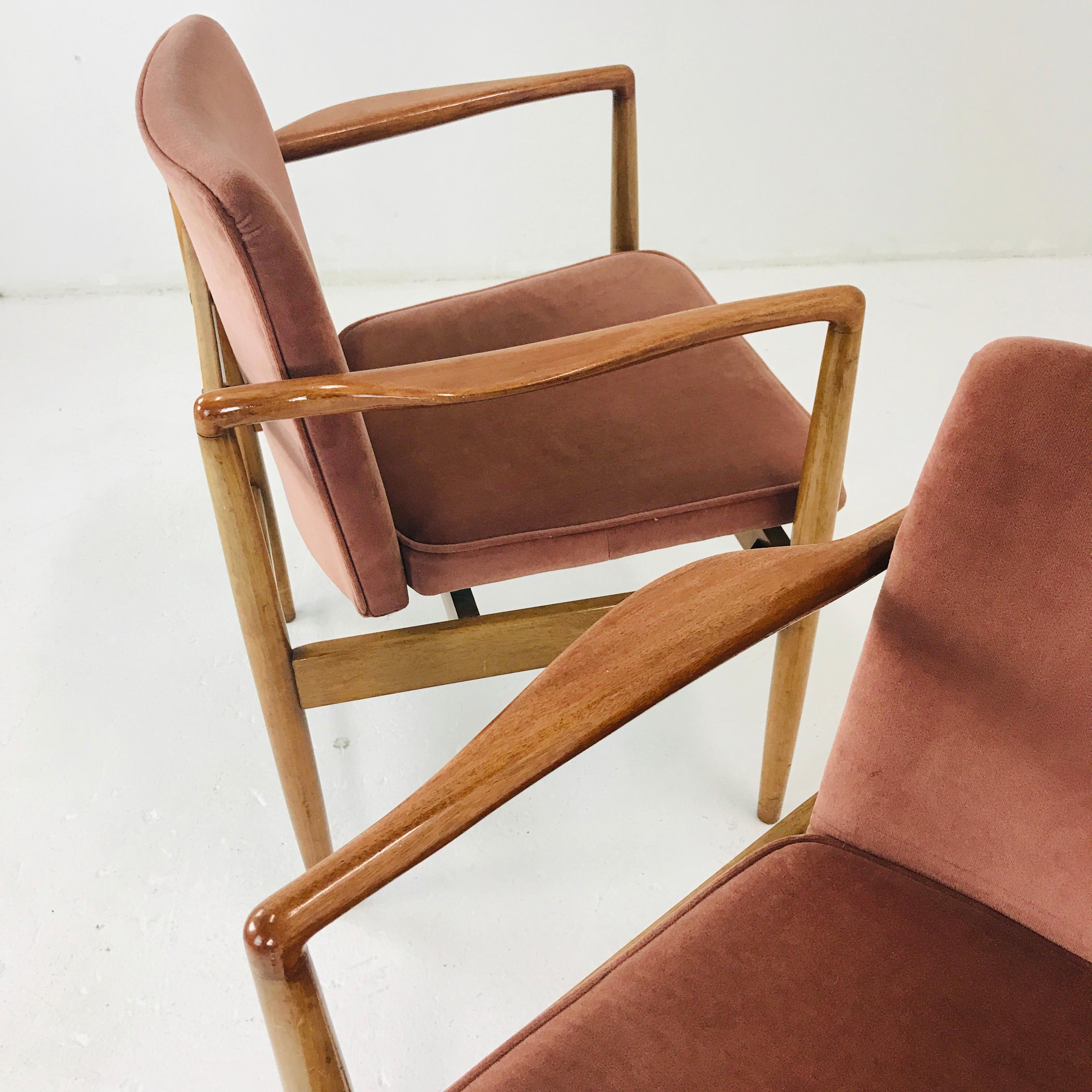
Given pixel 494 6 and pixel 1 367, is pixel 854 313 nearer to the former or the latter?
pixel 494 6

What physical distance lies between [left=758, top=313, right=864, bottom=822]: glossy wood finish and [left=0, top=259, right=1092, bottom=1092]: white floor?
107mm

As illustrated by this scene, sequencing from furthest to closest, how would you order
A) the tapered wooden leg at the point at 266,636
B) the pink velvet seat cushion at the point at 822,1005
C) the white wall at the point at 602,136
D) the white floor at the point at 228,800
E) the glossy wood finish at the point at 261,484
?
the white wall at the point at 602,136 → the glossy wood finish at the point at 261,484 → the white floor at the point at 228,800 → the tapered wooden leg at the point at 266,636 → the pink velvet seat cushion at the point at 822,1005

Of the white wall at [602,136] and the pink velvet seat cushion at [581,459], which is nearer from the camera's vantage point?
the pink velvet seat cushion at [581,459]

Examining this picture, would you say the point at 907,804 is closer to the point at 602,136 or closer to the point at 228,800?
the point at 228,800

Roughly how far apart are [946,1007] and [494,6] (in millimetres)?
1932

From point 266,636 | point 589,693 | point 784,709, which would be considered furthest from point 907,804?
point 266,636

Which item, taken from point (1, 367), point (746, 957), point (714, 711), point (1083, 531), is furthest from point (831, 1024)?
point (1, 367)

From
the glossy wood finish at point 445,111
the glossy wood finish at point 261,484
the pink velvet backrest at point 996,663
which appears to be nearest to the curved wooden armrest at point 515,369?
the pink velvet backrest at point 996,663

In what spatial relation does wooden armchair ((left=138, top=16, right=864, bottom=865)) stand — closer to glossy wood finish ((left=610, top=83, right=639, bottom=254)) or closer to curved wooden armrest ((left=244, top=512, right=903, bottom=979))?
glossy wood finish ((left=610, top=83, right=639, bottom=254))

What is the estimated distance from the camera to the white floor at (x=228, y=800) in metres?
1.06

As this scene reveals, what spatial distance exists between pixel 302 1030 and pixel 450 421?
726 mm

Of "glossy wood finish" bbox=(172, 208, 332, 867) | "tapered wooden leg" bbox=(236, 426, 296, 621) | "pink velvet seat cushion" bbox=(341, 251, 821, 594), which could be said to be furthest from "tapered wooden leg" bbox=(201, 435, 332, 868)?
"tapered wooden leg" bbox=(236, 426, 296, 621)

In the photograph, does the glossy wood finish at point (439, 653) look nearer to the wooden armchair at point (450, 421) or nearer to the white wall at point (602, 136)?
the wooden armchair at point (450, 421)

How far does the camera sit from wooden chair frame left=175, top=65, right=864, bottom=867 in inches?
32.7
